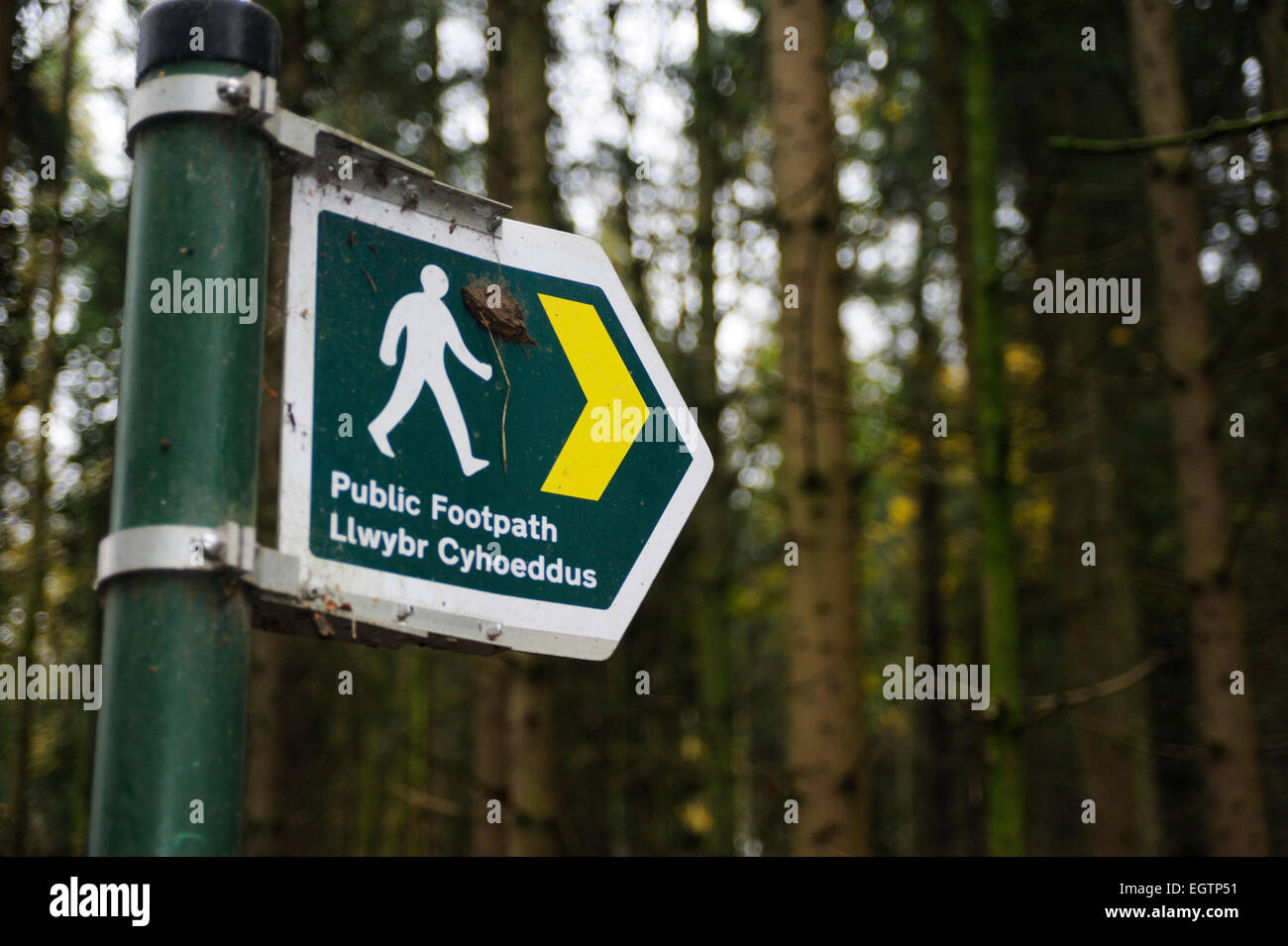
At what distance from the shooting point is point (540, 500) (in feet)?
5.91

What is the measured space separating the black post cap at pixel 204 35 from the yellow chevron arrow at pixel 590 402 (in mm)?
557

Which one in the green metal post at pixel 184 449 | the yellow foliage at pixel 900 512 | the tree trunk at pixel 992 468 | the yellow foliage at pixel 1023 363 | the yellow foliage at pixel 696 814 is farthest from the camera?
the yellow foliage at pixel 900 512

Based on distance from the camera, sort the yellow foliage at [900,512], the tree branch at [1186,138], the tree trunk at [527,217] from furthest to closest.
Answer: the yellow foliage at [900,512]
the tree trunk at [527,217]
the tree branch at [1186,138]

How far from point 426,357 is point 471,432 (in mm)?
129

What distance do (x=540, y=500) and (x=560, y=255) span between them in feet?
1.42

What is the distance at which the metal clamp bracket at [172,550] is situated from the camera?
4.58ft

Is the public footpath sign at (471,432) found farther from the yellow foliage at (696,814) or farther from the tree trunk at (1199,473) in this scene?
the yellow foliage at (696,814)

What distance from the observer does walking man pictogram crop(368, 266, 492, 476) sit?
5.44ft

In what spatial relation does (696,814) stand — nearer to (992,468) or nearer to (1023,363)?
(1023,363)

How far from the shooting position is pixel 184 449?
1433 mm
